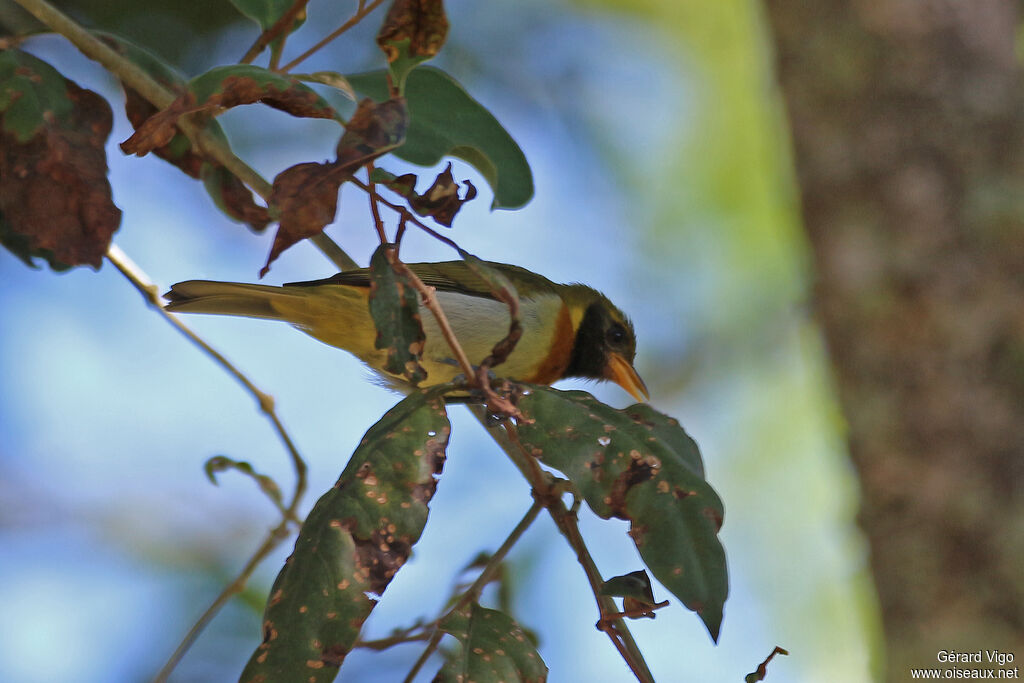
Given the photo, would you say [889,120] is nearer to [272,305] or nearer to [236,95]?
[272,305]

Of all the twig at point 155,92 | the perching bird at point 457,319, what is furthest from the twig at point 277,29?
the perching bird at point 457,319

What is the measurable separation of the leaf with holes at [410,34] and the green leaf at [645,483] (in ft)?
2.02

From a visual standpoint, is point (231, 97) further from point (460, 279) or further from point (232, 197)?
point (460, 279)

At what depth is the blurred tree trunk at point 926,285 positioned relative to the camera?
14.8 ft

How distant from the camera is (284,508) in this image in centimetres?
288

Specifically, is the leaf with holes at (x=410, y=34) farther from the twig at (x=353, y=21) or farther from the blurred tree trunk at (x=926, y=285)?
the blurred tree trunk at (x=926, y=285)

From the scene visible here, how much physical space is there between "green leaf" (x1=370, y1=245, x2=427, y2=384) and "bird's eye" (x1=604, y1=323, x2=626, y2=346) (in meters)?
→ 2.83

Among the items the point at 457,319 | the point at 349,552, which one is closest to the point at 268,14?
the point at 349,552

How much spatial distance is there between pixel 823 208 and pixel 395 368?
13.6 feet

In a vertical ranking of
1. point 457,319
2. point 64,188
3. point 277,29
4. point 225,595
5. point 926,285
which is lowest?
point 225,595

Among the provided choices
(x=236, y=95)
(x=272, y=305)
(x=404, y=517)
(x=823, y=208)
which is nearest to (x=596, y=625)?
(x=404, y=517)

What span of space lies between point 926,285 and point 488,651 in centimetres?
383

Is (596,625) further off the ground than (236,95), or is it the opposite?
(236,95)

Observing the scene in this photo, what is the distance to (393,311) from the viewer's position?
1600 millimetres
